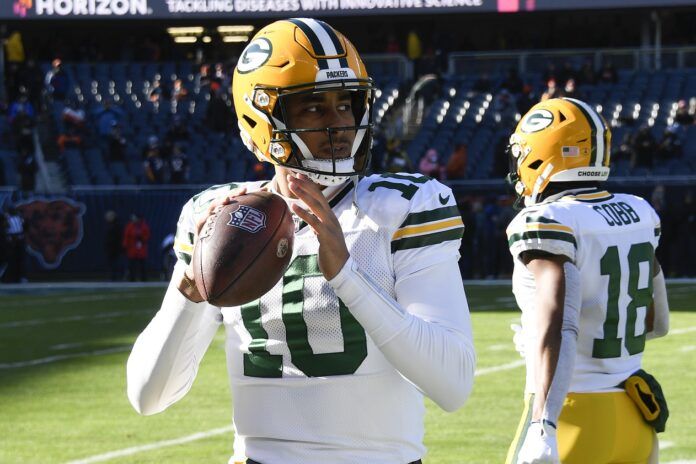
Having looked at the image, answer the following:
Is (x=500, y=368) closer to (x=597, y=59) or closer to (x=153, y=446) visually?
(x=153, y=446)

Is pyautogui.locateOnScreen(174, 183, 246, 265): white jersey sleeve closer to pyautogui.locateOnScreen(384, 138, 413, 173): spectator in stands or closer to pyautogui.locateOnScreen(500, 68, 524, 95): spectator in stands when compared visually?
pyautogui.locateOnScreen(384, 138, 413, 173): spectator in stands

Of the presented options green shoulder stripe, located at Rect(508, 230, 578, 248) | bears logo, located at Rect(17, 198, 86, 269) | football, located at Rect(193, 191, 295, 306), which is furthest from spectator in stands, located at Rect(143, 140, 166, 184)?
football, located at Rect(193, 191, 295, 306)

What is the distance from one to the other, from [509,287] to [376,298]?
1550 cm

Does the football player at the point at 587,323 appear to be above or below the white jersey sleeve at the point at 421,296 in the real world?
below

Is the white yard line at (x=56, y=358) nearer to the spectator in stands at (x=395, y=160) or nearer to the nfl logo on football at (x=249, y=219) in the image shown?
the nfl logo on football at (x=249, y=219)

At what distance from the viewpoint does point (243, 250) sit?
8.09 feet

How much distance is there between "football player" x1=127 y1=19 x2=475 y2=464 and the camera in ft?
8.60

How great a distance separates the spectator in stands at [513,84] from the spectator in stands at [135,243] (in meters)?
8.12

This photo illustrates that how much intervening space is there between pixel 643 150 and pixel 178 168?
7552 millimetres

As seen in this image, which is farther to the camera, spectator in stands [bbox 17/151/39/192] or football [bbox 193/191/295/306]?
Result: spectator in stands [bbox 17/151/39/192]

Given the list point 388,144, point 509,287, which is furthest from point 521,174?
point 388,144

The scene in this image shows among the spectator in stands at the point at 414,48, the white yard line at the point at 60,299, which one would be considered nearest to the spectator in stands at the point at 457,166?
the white yard line at the point at 60,299

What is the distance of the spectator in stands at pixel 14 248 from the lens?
19.9m

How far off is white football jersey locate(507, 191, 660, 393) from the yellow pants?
Result: 1.7 inches
